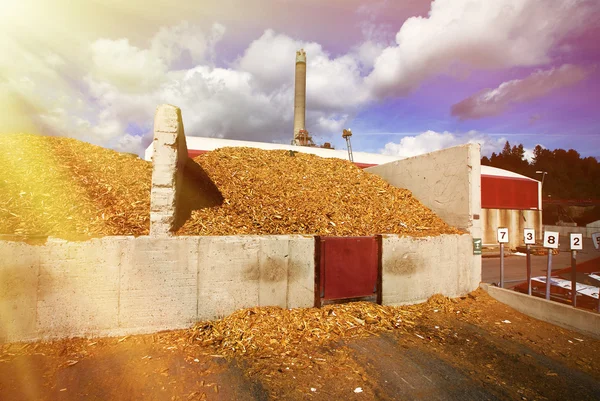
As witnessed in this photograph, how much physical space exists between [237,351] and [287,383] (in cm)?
113

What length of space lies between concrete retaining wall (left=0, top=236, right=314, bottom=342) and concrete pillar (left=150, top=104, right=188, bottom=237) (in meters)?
0.35

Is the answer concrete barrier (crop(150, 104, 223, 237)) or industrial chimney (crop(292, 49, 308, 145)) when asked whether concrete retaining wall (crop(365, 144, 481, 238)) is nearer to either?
concrete barrier (crop(150, 104, 223, 237))

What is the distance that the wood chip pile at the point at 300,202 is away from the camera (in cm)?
658

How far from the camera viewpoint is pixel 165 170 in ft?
18.5

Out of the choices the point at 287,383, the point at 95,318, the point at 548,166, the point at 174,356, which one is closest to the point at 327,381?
the point at 287,383

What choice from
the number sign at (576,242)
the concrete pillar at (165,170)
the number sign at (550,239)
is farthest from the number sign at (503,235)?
the concrete pillar at (165,170)

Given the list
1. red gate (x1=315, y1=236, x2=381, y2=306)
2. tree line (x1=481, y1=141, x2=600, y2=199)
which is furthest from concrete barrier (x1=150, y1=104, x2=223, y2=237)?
tree line (x1=481, y1=141, x2=600, y2=199)

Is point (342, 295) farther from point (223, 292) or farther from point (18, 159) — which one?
point (18, 159)

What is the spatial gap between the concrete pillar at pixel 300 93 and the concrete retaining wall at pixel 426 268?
1259 inches

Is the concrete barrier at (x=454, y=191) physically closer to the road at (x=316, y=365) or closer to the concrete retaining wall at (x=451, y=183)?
the concrete retaining wall at (x=451, y=183)

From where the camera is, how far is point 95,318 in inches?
192

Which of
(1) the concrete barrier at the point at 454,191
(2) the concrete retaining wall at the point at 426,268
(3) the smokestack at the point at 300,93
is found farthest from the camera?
(3) the smokestack at the point at 300,93

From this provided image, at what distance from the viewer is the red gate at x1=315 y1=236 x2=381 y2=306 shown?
6.19m

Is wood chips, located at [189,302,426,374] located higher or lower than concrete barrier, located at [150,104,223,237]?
lower
